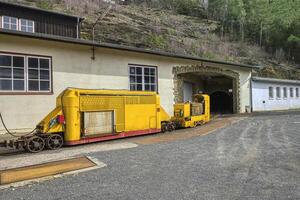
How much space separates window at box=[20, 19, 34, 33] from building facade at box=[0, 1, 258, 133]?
67cm

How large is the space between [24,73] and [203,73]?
558 inches

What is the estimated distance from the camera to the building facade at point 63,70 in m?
12.7

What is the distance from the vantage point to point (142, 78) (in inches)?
701

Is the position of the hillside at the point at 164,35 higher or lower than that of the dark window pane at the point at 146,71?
higher

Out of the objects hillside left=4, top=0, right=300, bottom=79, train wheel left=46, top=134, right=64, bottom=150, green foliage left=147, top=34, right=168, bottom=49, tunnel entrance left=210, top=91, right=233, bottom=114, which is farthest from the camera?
green foliage left=147, top=34, right=168, bottom=49

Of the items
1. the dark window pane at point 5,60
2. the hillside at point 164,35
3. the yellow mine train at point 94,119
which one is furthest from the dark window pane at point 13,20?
the yellow mine train at point 94,119

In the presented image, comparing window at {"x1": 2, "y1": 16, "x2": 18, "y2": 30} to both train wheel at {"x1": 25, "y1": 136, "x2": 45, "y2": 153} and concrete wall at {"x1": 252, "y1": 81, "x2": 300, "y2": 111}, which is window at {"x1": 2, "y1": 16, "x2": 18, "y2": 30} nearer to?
train wheel at {"x1": 25, "y1": 136, "x2": 45, "y2": 153}

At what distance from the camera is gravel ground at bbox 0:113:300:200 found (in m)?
5.63

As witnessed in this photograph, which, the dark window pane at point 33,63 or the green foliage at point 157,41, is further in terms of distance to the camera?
the green foliage at point 157,41

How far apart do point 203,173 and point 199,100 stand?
1275 centimetres

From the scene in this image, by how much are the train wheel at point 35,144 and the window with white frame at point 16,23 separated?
420 inches

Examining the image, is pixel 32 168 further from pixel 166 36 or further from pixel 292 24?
pixel 292 24

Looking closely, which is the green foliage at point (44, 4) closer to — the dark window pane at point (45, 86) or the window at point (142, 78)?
the window at point (142, 78)

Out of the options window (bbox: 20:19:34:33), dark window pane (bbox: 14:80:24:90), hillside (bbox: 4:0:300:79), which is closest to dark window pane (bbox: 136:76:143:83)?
dark window pane (bbox: 14:80:24:90)
